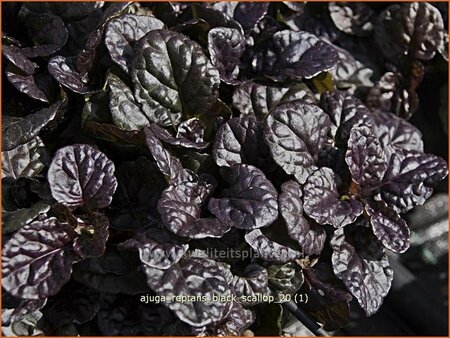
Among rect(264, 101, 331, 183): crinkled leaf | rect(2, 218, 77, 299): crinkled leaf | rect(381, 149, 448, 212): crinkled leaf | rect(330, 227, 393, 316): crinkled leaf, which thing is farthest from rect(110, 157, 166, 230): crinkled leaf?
rect(381, 149, 448, 212): crinkled leaf

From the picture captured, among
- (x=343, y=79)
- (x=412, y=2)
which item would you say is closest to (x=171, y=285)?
(x=343, y=79)

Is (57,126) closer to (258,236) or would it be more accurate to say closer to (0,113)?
(0,113)

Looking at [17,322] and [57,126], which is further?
[57,126]

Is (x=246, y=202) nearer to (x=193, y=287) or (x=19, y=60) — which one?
(x=193, y=287)

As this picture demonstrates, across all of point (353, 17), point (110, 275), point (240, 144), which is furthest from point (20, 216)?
point (353, 17)

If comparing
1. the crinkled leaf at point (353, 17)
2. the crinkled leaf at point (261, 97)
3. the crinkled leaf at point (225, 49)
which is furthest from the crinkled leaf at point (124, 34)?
the crinkled leaf at point (353, 17)
